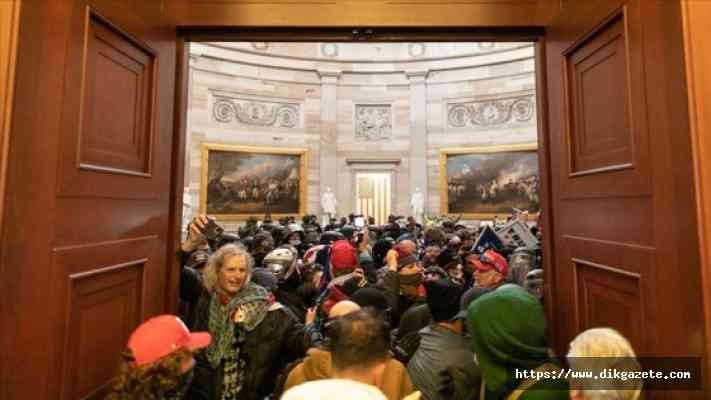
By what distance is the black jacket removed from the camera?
1.96 m

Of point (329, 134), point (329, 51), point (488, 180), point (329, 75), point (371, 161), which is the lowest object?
point (488, 180)

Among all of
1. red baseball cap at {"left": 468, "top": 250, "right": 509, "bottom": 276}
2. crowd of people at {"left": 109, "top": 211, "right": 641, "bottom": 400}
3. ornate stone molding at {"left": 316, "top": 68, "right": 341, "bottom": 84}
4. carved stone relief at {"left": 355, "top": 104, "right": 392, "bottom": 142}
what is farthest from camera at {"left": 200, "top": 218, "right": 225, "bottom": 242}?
ornate stone molding at {"left": 316, "top": 68, "right": 341, "bottom": 84}

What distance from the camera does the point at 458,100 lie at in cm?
1507

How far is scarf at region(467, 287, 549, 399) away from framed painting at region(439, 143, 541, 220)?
1320cm

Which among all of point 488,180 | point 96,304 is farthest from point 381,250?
point 488,180

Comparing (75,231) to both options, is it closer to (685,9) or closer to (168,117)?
(168,117)

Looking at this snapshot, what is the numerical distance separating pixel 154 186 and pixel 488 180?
1394cm

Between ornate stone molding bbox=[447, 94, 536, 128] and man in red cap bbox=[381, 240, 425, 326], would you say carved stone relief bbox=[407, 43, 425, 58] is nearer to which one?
ornate stone molding bbox=[447, 94, 536, 128]

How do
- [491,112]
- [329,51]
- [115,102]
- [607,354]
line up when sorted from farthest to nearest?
[329,51], [491,112], [115,102], [607,354]

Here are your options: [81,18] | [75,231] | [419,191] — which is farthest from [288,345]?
[419,191]

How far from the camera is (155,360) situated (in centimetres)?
112

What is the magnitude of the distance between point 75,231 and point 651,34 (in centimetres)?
204

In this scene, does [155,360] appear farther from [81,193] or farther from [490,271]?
[490,271]

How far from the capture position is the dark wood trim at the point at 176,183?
191cm
